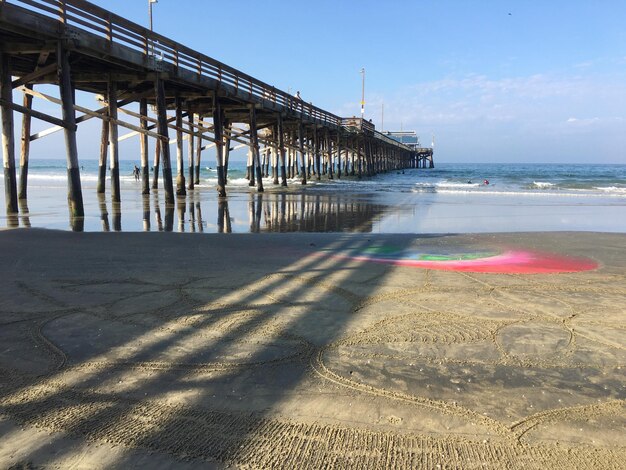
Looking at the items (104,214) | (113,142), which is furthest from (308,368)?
(113,142)

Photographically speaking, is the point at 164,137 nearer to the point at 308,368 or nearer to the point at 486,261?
the point at 486,261

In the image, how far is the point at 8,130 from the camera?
10.9m

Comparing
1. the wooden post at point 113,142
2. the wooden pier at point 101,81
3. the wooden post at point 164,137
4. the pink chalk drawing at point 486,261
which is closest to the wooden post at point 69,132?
the wooden pier at point 101,81

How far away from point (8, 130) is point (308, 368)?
11.4 meters

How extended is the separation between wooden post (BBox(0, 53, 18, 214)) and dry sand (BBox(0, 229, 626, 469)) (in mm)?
6786

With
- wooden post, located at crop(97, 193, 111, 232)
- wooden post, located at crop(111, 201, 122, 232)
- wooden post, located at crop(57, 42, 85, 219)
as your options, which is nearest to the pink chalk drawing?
wooden post, located at crop(111, 201, 122, 232)

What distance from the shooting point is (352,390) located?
2646 mm

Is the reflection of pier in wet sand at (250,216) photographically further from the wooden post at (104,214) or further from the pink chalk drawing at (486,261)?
the pink chalk drawing at (486,261)

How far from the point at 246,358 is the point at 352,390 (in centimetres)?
82

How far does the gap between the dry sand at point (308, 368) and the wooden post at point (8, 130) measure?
22.3 ft

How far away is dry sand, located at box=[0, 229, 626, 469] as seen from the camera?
2107mm

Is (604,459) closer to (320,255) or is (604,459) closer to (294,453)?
(294,453)

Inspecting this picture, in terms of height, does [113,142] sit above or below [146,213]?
above

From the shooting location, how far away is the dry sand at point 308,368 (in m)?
2.11
